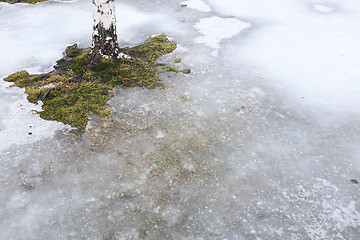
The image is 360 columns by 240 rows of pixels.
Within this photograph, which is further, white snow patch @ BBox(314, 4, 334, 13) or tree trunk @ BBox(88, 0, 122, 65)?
white snow patch @ BBox(314, 4, 334, 13)

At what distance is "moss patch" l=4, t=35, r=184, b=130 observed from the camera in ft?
20.1

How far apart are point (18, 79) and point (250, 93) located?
612 centimetres

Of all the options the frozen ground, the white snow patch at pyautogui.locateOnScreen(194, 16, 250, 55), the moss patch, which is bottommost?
the frozen ground

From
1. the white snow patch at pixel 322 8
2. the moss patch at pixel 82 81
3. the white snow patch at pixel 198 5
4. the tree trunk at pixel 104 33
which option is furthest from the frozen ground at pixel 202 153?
the white snow patch at pixel 322 8

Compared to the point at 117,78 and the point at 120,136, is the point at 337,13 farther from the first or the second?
the point at 120,136

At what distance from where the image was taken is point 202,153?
5.34 metres

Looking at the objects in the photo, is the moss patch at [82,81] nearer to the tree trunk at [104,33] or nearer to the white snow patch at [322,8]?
the tree trunk at [104,33]

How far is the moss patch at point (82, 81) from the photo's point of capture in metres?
6.11

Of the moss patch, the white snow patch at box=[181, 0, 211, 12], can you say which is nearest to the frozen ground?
the moss patch

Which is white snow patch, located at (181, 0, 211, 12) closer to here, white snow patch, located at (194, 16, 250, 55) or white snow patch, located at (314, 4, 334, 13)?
white snow patch, located at (194, 16, 250, 55)

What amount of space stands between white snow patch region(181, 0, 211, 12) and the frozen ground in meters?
3.83

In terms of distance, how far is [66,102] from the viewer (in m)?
6.36

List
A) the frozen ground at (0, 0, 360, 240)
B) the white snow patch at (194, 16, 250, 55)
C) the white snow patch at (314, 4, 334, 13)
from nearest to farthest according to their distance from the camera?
the frozen ground at (0, 0, 360, 240) → the white snow patch at (194, 16, 250, 55) → the white snow patch at (314, 4, 334, 13)

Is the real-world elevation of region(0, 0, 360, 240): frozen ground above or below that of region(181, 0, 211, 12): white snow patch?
below
